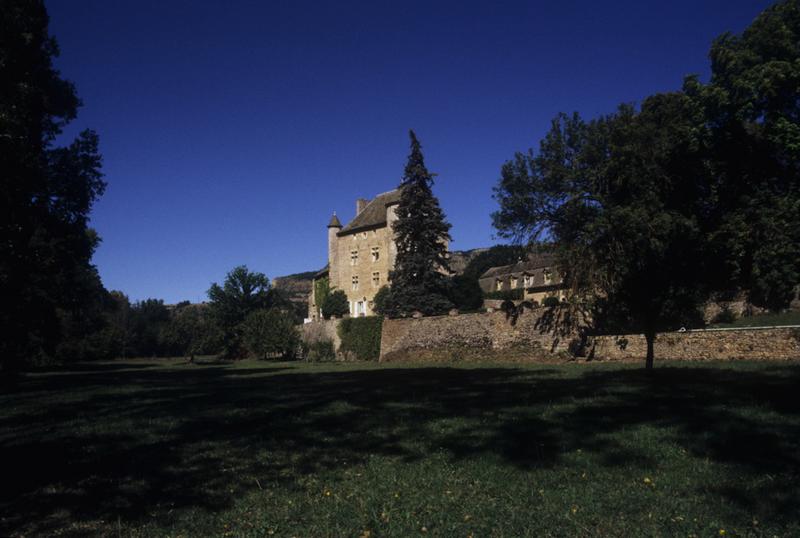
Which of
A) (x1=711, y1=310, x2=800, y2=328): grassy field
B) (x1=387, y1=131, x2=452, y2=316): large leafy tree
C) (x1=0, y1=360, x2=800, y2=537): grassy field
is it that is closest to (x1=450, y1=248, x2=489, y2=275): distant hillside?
(x1=387, y1=131, x2=452, y2=316): large leafy tree

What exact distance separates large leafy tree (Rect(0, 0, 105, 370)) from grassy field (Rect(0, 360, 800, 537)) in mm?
8206

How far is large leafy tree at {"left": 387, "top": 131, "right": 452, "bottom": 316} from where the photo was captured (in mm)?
39750

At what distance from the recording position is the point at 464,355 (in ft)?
102

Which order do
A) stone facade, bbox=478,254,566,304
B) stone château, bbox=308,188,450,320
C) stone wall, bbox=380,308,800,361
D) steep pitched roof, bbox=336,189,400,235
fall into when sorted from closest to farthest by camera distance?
stone wall, bbox=380,308,800,361 → stone château, bbox=308,188,450,320 → steep pitched roof, bbox=336,189,400,235 → stone facade, bbox=478,254,566,304

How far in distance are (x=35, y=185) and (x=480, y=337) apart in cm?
2222

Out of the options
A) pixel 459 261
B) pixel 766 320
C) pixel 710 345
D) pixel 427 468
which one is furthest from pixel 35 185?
pixel 459 261

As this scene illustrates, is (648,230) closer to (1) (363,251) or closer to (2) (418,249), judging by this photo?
(2) (418,249)

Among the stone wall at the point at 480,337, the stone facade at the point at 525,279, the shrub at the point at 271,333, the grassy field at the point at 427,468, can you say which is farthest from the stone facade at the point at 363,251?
the grassy field at the point at 427,468

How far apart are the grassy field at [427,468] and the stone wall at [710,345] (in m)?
10.7

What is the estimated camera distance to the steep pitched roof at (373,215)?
54.2 meters

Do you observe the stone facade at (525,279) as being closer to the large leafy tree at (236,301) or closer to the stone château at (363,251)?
the stone château at (363,251)

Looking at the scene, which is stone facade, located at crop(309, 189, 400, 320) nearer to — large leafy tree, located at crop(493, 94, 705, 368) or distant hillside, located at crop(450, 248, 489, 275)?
distant hillside, located at crop(450, 248, 489, 275)

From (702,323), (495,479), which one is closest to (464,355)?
(702,323)

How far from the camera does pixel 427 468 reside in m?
6.12
